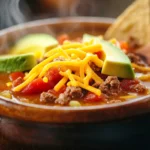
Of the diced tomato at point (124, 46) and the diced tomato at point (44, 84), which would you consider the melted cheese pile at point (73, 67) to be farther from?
the diced tomato at point (124, 46)

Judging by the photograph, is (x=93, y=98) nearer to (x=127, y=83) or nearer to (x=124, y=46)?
(x=127, y=83)

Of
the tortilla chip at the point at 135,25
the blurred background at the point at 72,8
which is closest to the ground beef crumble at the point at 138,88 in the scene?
the tortilla chip at the point at 135,25

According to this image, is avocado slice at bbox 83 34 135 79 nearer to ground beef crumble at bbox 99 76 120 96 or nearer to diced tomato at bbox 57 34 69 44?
ground beef crumble at bbox 99 76 120 96

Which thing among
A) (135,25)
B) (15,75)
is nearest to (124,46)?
(135,25)

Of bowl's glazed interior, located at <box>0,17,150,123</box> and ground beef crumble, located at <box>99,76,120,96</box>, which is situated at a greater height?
ground beef crumble, located at <box>99,76,120,96</box>

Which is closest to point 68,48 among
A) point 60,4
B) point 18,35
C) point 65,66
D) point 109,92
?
point 65,66

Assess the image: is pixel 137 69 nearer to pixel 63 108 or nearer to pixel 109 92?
pixel 109 92

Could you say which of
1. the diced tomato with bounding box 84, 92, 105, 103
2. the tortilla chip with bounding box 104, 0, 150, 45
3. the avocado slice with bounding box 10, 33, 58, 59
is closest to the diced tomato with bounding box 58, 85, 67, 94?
the diced tomato with bounding box 84, 92, 105, 103
